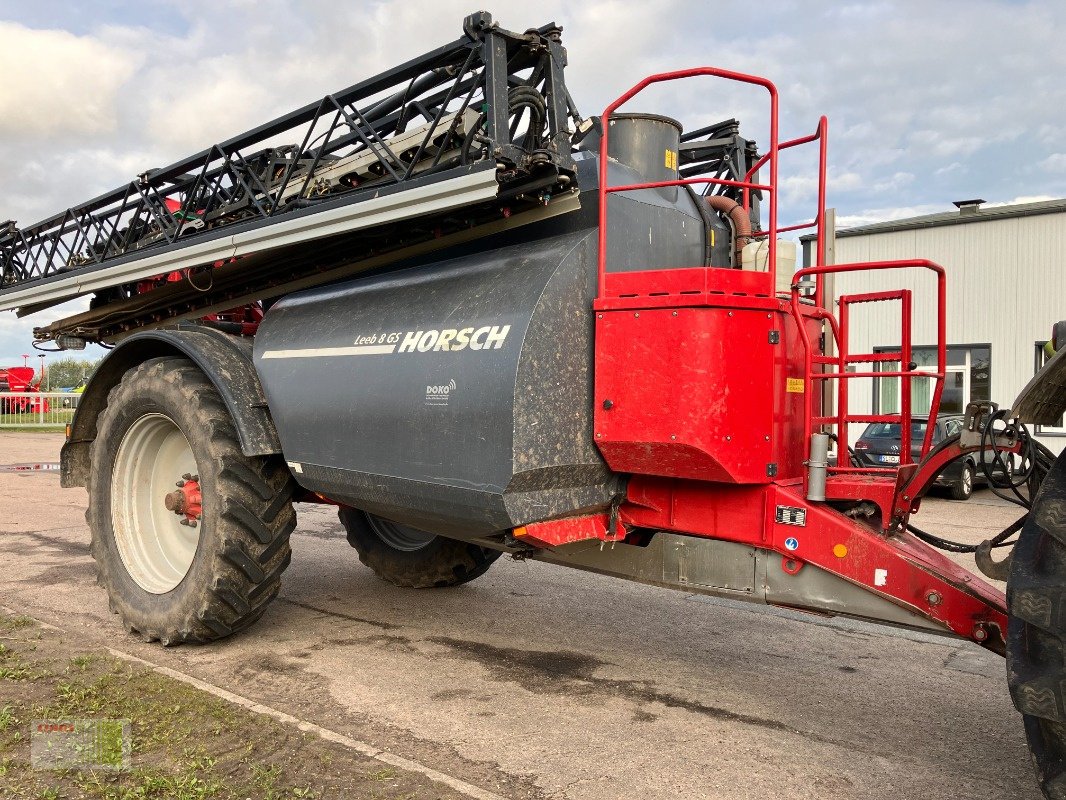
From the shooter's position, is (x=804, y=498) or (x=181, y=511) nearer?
(x=804, y=498)

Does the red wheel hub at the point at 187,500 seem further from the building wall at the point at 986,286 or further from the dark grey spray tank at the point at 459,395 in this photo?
the building wall at the point at 986,286

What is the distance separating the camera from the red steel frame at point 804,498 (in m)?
3.24

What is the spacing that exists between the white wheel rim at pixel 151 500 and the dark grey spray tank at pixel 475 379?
3.88ft

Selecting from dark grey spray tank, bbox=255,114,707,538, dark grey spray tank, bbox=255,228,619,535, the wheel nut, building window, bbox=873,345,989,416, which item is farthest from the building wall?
the wheel nut

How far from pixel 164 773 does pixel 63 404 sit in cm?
3325

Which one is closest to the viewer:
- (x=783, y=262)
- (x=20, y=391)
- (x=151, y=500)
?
(x=783, y=262)

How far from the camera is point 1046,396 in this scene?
269cm

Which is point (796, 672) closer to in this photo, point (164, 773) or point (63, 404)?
point (164, 773)

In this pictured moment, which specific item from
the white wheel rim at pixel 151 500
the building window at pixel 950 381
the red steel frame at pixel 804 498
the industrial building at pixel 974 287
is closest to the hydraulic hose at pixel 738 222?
the red steel frame at pixel 804 498

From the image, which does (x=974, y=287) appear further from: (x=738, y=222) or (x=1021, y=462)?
(x=1021, y=462)

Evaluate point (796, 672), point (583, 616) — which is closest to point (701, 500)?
point (796, 672)

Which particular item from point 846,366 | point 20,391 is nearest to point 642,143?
point 846,366

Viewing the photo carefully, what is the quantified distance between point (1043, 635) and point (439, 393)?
88.6 inches

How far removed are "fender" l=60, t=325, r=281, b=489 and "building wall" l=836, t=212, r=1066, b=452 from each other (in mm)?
15310
